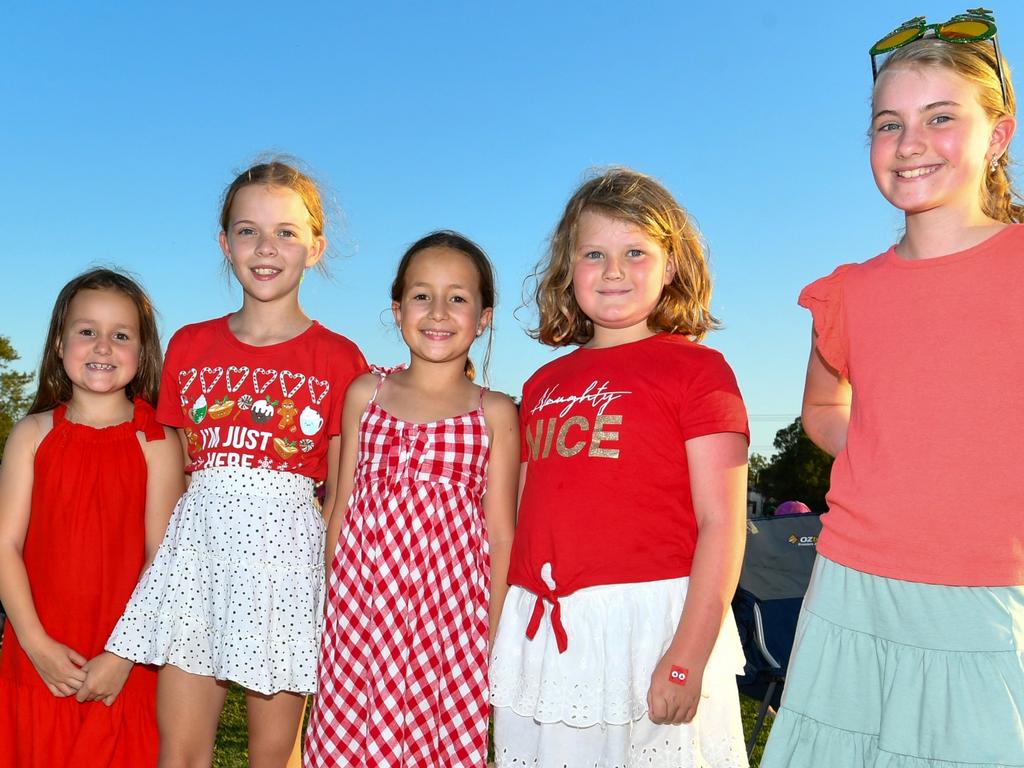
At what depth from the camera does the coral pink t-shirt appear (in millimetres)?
1905

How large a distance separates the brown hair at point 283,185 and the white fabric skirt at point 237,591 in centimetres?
86

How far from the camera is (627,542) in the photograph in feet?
7.91

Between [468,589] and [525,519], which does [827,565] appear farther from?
[468,589]

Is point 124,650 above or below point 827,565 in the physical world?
below

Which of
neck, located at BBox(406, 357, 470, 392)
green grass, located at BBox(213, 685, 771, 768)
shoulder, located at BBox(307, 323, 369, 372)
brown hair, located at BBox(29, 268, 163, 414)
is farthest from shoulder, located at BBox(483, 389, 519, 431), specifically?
green grass, located at BBox(213, 685, 771, 768)

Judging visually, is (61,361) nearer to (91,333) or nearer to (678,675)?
(91,333)

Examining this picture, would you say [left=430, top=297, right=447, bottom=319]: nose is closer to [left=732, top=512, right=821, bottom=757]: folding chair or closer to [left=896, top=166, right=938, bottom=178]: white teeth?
[left=896, top=166, right=938, bottom=178]: white teeth

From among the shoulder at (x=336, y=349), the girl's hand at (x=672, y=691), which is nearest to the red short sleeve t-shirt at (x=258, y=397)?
the shoulder at (x=336, y=349)

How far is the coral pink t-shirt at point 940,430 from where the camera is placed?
1.91 m

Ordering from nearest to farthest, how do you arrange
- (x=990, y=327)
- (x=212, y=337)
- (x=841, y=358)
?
(x=990, y=327)
(x=841, y=358)
(x=212, y=337)

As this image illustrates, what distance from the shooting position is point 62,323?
3.19m

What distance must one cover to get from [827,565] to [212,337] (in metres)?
1.97

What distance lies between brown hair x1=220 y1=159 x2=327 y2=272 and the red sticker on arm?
178cm

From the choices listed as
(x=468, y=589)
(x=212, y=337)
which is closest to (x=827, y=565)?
(x=468, y=589)
